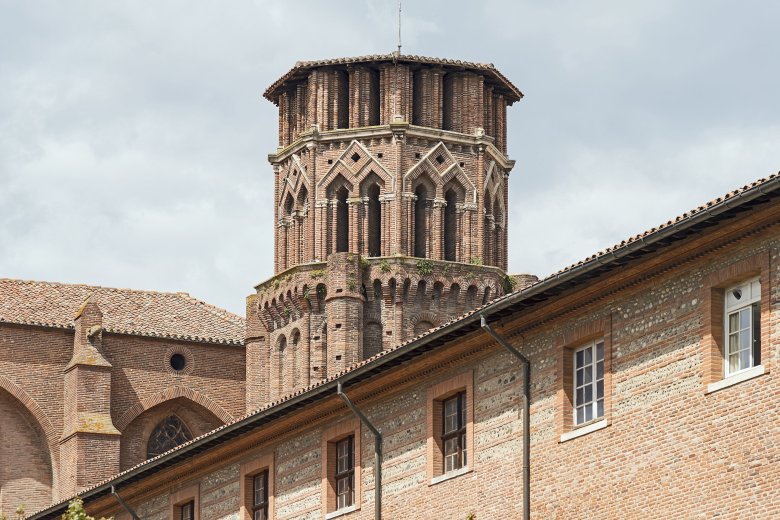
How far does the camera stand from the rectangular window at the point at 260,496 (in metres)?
35.4

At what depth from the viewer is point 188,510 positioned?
38.2 m

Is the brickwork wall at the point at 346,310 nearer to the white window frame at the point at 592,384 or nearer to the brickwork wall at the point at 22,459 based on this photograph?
the brickwork wall at the point at 22,459

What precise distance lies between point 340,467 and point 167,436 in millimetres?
26550

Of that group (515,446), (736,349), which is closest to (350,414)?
(515,446)

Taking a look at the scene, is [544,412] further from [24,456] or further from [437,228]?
[437,228]

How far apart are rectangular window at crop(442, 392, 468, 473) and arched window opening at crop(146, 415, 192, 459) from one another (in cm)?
2895

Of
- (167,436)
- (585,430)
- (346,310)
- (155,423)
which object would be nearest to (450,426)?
(585,430)

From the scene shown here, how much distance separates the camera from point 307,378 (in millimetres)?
60062

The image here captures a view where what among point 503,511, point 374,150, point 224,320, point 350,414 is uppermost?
point 374,150

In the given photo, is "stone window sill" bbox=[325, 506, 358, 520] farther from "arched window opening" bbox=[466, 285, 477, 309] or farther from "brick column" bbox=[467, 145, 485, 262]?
"brick column" bbox=[467, 145, 485, 262]

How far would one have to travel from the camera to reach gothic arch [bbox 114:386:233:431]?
58.0m

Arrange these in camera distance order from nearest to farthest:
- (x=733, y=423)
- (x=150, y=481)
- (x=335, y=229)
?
(x=733, y=423), (x=150, y=481), (x=335, y=229)

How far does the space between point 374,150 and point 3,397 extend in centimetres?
1382

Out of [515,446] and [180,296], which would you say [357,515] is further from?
[180,296]
